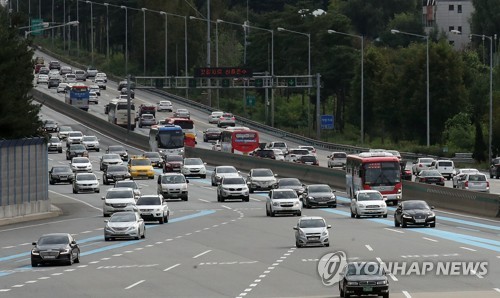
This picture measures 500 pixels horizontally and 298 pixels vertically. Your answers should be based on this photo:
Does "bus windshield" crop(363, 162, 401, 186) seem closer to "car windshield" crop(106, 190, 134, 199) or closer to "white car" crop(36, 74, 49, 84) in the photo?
"car windshield" crop(106, 190, 134, 199)

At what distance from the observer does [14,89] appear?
76875 millimetres

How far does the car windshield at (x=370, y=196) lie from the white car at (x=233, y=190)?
1311cm

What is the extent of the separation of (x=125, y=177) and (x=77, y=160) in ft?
23.9

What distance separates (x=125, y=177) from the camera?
89.9 m

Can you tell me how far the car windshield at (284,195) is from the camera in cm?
6531

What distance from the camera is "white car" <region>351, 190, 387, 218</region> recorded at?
63.9 metres

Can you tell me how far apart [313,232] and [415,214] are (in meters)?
10.3

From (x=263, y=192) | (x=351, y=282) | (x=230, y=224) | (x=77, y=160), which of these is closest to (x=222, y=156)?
(x=77, y=160)

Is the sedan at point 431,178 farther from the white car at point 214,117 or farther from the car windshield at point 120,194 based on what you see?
the white car at point 214,117

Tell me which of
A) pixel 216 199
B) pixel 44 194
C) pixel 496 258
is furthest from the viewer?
pixel 216 199

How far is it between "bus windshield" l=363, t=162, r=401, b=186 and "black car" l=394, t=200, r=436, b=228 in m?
13.1

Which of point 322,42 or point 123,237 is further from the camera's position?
point 322,42

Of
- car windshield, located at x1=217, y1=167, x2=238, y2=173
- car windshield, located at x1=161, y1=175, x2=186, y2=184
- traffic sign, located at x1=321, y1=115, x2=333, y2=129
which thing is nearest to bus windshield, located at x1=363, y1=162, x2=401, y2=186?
car windshield, located at x1=161, y1=175, x2=186, y2=184

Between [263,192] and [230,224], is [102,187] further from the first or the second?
[230,224]
